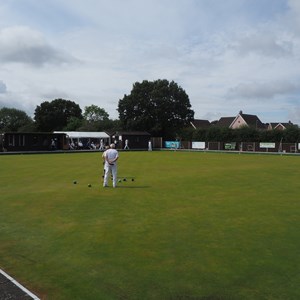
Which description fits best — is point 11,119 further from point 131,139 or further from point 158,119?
point 131,139

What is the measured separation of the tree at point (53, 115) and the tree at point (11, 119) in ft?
78.7

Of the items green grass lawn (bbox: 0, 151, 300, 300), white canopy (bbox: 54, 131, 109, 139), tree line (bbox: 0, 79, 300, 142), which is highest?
tree line (bbox: 0, 79, 300, 142)

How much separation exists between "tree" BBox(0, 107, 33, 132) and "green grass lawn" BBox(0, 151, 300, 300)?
112844mm

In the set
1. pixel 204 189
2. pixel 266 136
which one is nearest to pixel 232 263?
pixel 204 189

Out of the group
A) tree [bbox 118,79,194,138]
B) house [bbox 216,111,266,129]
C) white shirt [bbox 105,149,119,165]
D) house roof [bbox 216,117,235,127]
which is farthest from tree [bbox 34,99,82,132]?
white shirt [bbox 105,149,119,165]

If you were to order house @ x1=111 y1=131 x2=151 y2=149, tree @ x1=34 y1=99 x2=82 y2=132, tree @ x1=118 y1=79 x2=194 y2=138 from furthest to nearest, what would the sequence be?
tree @ x1=34 y1=99 x2=82 y2=132 → tree @ x1=118 y1=79 x2=194 y2=138 → house @ x1=111 y1=131 x2=151 y2=149

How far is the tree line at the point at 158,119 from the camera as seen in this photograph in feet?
187

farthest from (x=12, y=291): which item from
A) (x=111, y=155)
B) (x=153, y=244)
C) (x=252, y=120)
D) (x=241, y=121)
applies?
(x=252, y=120)

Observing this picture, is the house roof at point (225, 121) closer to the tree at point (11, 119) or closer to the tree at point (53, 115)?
the tree at point (53, 115)

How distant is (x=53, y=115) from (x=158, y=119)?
1387 inches

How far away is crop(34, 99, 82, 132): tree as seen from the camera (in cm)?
9531

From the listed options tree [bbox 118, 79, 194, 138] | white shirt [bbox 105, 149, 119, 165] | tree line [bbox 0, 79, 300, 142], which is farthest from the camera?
tree [bbox 118, 79, 194, 138]

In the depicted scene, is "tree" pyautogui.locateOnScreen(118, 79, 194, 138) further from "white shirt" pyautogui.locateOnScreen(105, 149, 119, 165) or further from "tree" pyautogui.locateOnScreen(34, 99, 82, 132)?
"white shirt" pyautogui.locateOnScreen(105, 149, 119, 165)

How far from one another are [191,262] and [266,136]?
51.9 metres
